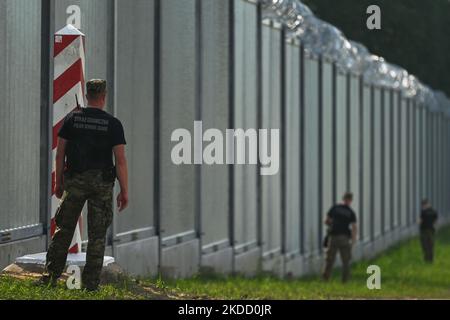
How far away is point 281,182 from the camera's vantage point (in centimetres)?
3044

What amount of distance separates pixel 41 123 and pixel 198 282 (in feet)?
17.8

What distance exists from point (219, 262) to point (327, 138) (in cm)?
1193

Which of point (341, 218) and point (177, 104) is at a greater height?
point (177, 104)

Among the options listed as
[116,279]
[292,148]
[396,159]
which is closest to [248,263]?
[292,148]

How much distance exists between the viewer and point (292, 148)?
31406 millimetres

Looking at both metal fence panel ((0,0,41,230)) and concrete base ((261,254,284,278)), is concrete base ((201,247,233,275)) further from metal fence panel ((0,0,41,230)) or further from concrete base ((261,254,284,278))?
metal fence panel ((0,0,41,230))

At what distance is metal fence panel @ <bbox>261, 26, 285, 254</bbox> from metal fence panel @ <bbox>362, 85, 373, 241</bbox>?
12410 mm

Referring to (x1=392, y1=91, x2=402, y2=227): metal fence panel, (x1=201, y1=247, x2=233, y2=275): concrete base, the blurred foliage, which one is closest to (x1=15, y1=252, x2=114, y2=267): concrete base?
(x1=201, y1=247, x2=233, y2=275): concrete base

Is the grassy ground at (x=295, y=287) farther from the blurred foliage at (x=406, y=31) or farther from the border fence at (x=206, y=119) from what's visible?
the blurred foliage at (x=406, y=31)

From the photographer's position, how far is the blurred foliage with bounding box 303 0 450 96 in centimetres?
4341

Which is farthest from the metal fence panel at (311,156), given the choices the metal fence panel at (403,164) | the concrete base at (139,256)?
the metal fence panel at (403,164)

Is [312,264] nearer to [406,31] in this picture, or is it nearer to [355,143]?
[355,143]

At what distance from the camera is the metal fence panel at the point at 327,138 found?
3569 centimetres
